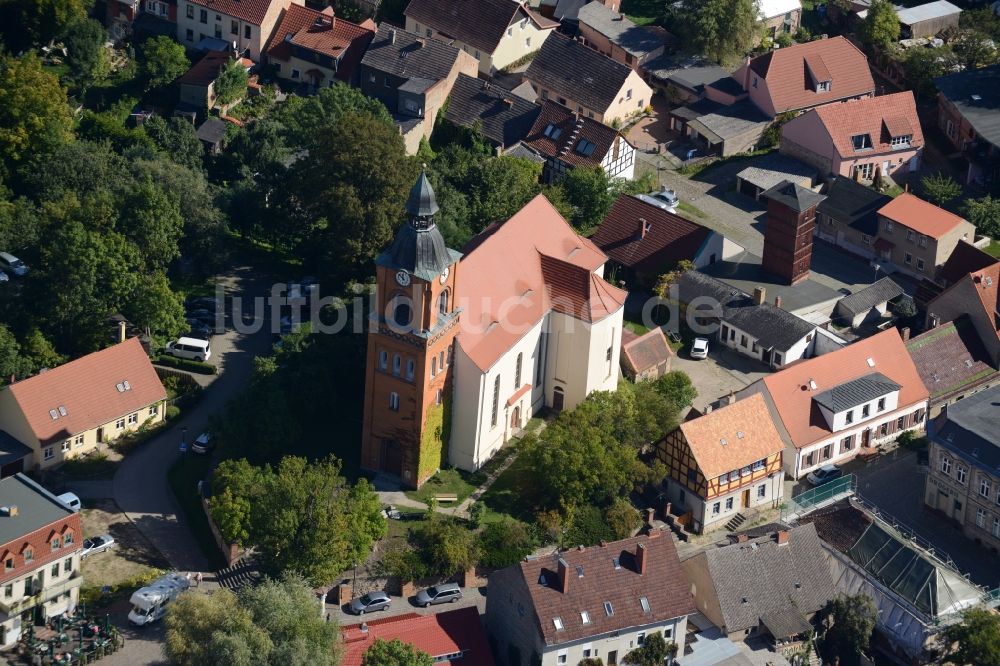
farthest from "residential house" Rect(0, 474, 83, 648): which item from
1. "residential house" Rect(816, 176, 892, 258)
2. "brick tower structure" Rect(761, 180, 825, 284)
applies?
"residential house" Rect(816, 176, 892, 258)

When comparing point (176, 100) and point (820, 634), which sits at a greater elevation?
point (176, 100)

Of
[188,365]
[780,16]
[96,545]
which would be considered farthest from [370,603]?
[780,16]

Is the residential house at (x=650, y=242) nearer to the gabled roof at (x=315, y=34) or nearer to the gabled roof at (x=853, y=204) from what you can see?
the gabled roof at (x=853, y=204)

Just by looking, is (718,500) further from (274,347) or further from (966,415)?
(274,347)

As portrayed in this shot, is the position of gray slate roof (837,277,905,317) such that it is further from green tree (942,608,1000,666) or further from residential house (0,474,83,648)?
residential house (0,474,83,648)

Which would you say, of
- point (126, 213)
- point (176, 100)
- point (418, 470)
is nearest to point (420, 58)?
point (176, 100)

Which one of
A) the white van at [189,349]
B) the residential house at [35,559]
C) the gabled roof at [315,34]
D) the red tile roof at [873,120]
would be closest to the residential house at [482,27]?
the gabled roof at [315,34]
